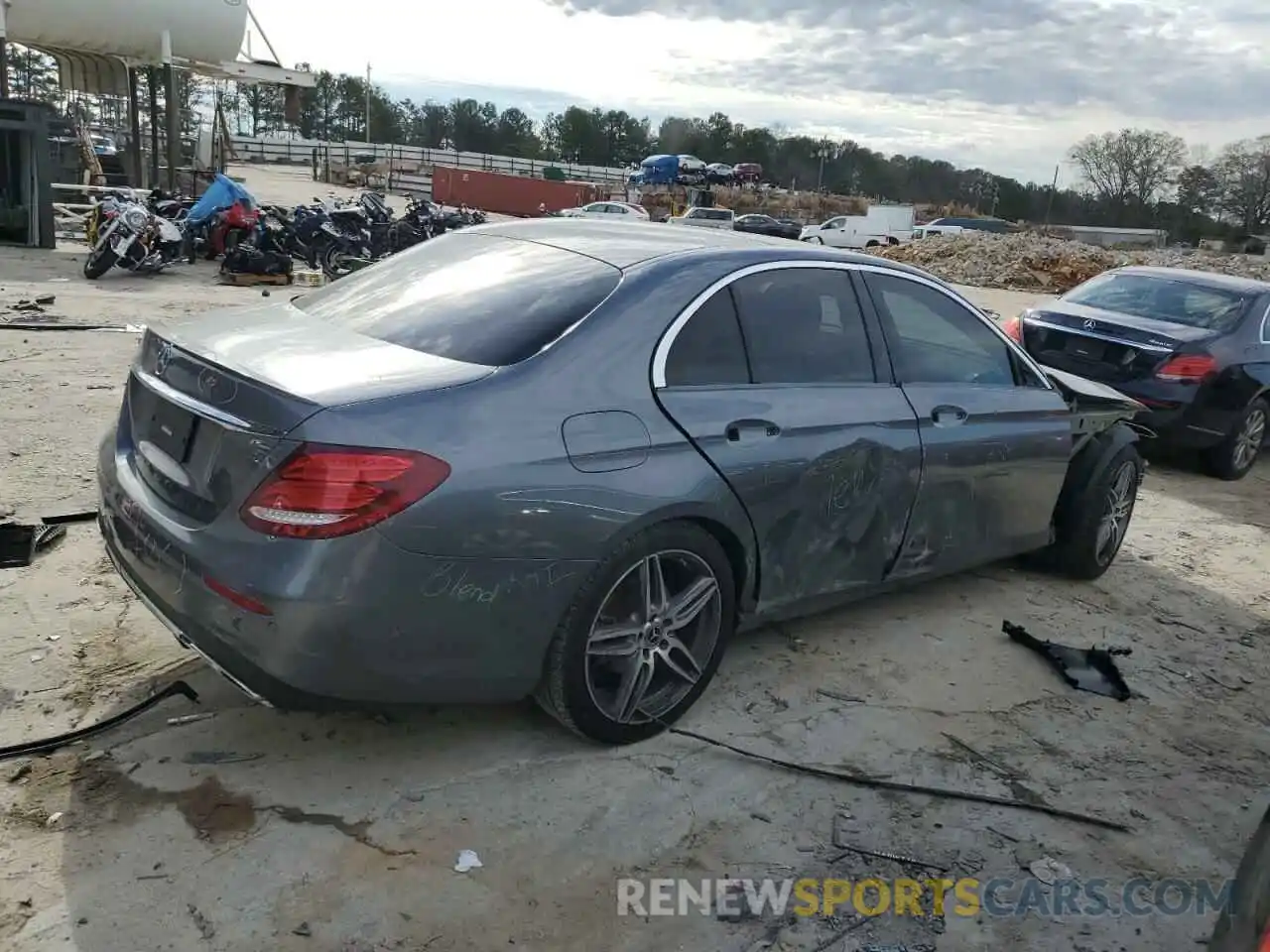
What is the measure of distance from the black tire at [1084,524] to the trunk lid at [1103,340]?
2653 mm

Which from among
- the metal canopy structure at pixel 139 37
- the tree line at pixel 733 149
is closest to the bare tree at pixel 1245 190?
the tree line at pixel 733 149

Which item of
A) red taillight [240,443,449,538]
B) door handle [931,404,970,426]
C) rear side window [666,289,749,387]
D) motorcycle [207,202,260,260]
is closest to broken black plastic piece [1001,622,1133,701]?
door handle [931,404,970,426]

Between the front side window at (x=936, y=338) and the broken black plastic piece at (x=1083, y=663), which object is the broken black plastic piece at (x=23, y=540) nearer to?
the front side window at (x=936, y=338)

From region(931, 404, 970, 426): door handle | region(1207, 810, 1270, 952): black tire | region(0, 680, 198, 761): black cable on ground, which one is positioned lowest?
region(0, 680, 198, 761): black cable on ground

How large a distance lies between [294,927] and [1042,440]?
3719mm

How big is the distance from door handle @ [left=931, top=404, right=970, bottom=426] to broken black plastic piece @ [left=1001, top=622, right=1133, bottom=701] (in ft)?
3.30

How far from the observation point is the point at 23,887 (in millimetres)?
2480

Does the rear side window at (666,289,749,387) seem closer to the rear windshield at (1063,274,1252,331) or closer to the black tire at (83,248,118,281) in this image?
the rear windshield at (1063,274,1252,331)

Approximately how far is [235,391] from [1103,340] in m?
6.92

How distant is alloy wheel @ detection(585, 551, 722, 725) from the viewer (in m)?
3.15

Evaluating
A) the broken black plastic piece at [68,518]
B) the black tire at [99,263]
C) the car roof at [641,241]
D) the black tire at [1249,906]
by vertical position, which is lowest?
the broken black plastic piece at [68,518]

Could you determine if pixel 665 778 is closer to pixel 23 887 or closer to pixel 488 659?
pixel 488 659

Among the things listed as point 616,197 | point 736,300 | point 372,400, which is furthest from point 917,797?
point 616,197

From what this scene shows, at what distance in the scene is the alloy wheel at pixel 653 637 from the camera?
10.3 ft
